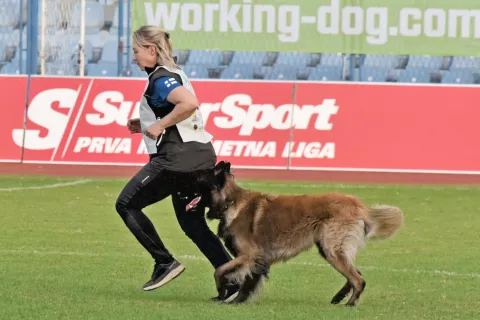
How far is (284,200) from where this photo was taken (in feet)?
26.2

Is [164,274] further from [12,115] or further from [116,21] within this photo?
[116,21]

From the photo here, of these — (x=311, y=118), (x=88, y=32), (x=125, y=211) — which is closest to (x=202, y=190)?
(x=125, y=211)

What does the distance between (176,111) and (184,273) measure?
230cm

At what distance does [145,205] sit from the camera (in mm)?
8062

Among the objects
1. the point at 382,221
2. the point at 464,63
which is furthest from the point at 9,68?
the point at 382,221

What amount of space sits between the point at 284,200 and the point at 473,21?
11.8 meters

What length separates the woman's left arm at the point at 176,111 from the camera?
7.68 m

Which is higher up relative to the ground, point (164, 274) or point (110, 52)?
point (164, 274)

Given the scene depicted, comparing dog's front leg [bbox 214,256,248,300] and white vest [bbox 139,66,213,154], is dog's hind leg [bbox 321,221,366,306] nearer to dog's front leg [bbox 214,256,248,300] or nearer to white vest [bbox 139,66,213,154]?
dog's front leg [bbox 214,256,248,300]

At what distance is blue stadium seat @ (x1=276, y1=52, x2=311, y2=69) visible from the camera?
2105cm

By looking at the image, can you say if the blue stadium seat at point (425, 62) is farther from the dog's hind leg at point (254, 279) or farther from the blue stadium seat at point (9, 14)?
the dog's hind leg at point (254, 279)

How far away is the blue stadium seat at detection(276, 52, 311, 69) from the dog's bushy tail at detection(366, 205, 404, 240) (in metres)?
13.1

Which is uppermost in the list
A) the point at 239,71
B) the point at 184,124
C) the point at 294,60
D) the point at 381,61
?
the point at 184,124

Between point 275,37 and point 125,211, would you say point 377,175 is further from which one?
point 125,211
